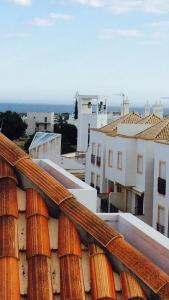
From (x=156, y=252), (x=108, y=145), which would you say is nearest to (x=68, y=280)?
(x=156, y=252)

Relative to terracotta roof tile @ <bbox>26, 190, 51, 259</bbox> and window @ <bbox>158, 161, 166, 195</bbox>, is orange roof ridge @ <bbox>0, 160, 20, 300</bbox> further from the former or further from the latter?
window @ <bbox>158, 161, 166, 195</bbox>

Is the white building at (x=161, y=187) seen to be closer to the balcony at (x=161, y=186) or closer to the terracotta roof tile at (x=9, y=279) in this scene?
the balcony at (x=161, y=186)

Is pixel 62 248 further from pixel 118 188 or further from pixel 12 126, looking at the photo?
pixel 12 126

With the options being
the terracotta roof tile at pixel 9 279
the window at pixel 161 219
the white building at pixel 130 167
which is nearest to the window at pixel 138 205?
the white building at pixel 130 167

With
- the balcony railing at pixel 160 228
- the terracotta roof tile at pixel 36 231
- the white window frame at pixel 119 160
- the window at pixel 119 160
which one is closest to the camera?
the terracotta roof tile at pixel 36 231

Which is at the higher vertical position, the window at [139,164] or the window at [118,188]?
the window at [139,164]

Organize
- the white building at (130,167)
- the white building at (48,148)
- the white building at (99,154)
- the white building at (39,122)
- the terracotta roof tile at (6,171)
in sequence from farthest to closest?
the white building at (39,122), the white building at (48,148), the white building at (99,154), the white building at (130,167), the terracotta roof tile at (6,171)

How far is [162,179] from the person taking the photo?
25344 mm

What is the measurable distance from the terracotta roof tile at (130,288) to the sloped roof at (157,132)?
75.5ft

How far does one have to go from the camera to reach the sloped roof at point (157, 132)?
27.1m

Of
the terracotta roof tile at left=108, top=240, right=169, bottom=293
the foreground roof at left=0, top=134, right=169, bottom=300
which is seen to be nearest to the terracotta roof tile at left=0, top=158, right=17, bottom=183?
the foreground roof at left=0, top=134, right=169, bottom=300

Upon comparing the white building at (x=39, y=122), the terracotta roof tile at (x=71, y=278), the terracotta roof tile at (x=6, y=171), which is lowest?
the white building at (x=39, y=122)

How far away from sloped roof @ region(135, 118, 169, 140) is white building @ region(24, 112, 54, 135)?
73019 mm

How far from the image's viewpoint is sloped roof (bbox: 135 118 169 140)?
89.0 feet
